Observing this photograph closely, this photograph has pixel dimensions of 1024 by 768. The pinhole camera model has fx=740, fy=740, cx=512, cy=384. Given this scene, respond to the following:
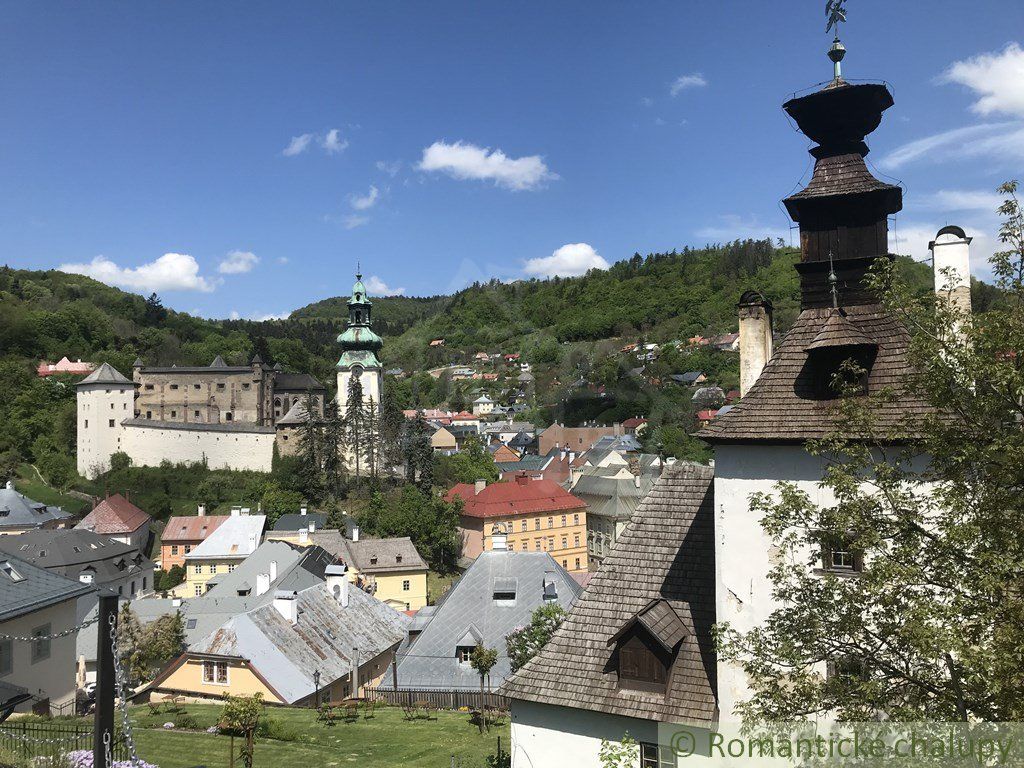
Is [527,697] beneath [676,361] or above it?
beneath

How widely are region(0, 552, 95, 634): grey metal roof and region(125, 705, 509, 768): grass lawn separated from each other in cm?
388

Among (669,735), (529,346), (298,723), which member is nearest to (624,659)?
(669,735)

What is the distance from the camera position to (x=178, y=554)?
56781mm

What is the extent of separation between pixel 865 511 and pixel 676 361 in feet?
446

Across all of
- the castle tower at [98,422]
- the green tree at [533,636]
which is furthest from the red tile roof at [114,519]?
the green tree at [533,636]

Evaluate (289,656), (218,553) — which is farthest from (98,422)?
(289,656)

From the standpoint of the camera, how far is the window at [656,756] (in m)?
10.0

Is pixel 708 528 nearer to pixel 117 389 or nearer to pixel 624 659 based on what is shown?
pixel 624 659

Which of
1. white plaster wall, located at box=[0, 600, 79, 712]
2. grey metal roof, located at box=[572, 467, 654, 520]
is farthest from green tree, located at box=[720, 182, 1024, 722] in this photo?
grey metal roof, located at box=[572, 467, 654, 520]

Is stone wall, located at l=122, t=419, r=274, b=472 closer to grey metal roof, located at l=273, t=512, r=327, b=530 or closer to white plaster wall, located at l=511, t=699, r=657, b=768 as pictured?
grey metal roof, located at l=273, t=512, r=327, b=530

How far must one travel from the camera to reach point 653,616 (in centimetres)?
1027

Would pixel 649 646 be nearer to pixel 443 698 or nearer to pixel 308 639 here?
pixel 443 698

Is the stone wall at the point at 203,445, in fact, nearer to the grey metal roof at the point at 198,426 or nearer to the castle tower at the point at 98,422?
the grey metal roof at the point at 198,426

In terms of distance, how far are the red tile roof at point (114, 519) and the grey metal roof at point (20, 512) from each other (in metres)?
2.76
